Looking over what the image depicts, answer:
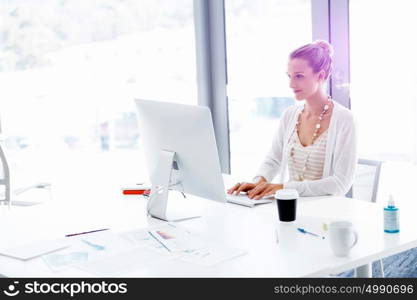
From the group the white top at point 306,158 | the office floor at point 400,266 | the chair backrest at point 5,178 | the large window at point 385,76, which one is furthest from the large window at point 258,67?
the chair backrest at point 5,178

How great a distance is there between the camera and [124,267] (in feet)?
6.31

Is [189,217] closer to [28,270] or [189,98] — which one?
[28,270]

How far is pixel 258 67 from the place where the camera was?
4.66 m

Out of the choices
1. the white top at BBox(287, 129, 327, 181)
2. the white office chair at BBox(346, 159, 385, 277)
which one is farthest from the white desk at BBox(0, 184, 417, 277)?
the white top at BBox(287, 129, 327, 181)

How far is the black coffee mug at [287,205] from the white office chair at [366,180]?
27.5 inches

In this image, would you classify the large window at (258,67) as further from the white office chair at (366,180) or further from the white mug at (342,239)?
the white mug at (342,239)

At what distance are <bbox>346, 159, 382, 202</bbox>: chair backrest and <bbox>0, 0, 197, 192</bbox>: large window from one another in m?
2.18

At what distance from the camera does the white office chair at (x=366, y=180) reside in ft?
9.50

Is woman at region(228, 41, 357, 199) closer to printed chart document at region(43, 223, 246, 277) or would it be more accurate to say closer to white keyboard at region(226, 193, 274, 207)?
white keyboard at region(226, 193, 274, 207)

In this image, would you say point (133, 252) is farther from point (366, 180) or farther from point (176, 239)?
point (366, 180)

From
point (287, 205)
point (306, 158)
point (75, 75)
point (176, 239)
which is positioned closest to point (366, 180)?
point (306, 158)

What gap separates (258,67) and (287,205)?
8.13 feet

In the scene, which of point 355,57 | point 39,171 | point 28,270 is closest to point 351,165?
point 355,57

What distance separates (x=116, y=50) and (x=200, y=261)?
4.78m
